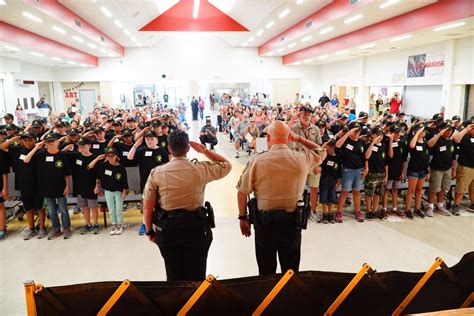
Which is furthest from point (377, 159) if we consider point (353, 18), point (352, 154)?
point (353, 18)

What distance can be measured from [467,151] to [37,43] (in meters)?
14.4

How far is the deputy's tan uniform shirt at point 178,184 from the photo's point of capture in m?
2.95

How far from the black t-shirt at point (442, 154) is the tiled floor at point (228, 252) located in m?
0.96

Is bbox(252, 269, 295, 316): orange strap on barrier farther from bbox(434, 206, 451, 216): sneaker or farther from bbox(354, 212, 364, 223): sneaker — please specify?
bbox(434, 206, 451, 216): sneaker

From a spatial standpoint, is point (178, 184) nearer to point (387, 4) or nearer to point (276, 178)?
point (276, 178)

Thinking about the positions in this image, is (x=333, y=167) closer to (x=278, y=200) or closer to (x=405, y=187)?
(x=405, y=187)

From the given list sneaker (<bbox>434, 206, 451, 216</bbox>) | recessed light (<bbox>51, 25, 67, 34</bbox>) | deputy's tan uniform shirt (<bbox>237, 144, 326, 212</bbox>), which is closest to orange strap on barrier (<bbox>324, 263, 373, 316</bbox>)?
deputy's tan uniform shirt (<bbox>237, 144, 326, 212</bbox>)

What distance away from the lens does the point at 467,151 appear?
6.27 meters

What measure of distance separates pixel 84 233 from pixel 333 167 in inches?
168

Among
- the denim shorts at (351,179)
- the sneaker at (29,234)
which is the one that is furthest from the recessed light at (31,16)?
the denim shorts at (351,179)

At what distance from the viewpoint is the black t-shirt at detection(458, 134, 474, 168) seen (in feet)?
20.4

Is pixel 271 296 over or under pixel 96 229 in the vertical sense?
over

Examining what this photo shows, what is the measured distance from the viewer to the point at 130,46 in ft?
73.9

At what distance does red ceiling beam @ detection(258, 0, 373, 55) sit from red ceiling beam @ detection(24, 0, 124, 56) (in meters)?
8.29
